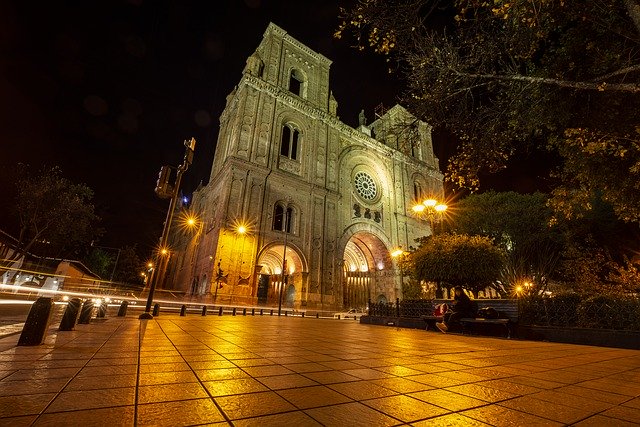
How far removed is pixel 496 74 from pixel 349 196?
865 inches

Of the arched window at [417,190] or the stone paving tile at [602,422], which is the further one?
the arched window at [417,190]

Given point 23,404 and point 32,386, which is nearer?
point 23,404

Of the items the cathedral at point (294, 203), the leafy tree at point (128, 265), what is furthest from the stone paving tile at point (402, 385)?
the leafy tree at point (128, 265)

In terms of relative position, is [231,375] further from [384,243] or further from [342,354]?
[384,243]

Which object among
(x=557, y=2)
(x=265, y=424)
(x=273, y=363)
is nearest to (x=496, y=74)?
(x=557, y=2)

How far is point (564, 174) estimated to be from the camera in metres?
10.1

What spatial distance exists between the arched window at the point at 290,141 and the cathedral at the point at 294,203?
0.10 meters

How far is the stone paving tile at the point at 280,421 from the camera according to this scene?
145 centimetres

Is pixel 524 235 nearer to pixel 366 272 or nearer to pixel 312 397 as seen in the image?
pixel 366 272

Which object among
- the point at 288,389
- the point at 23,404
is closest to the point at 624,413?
the point at 288,389

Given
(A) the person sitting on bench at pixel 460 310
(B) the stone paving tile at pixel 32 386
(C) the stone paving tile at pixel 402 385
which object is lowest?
(C) the stone paving tile at pixel 402 385

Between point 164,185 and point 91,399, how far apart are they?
22.3ft

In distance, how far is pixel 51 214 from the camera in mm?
22297

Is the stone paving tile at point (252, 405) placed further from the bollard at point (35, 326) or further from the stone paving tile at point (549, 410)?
the bollard at point (35, 326)
